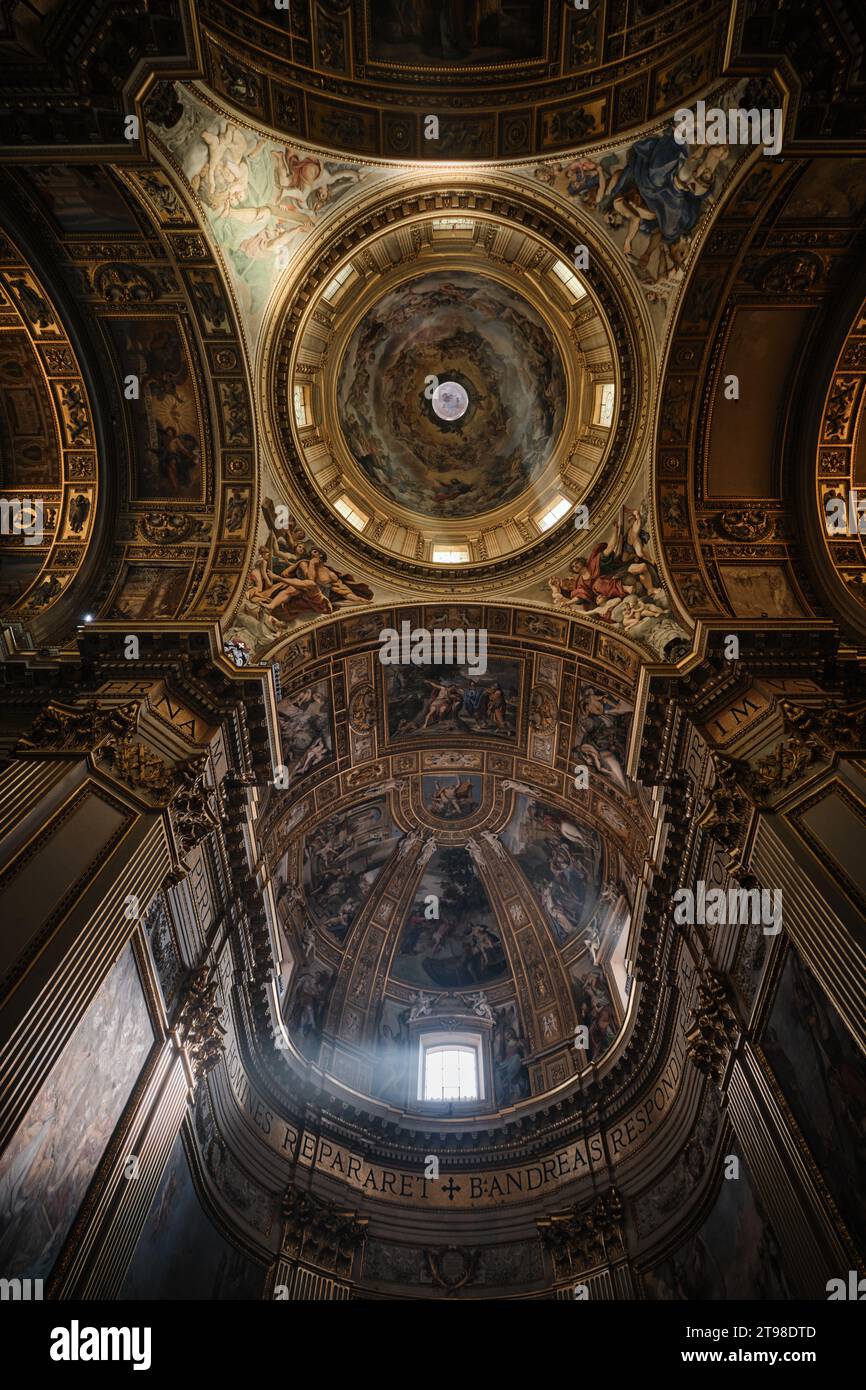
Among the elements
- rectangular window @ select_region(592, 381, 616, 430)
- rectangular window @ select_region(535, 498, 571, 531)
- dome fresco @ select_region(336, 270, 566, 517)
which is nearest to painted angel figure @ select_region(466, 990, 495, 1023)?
rectangular window @ select_region(535, 498, 571, 531)

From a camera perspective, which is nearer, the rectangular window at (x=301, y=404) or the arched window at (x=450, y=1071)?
the rectangular window at (x=301, y=404)

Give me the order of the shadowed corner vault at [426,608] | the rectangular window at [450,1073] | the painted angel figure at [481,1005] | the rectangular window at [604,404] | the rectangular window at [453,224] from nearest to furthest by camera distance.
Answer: the shadowed corner vault at [426,608], the rectangular window at [453,224], the rectangular window at [604,404], the rectangular window at [450,1073], the painted angel figure at [481,1005]

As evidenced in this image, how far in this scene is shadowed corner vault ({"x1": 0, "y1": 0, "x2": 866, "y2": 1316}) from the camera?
32.3 ft

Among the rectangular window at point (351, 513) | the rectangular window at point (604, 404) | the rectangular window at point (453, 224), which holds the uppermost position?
the rectangular window at point (453, 224)

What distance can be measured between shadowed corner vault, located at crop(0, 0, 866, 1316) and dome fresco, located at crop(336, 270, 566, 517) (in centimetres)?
9

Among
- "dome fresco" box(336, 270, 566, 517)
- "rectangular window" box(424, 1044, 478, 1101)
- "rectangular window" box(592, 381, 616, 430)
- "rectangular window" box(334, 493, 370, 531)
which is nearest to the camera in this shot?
"rectangular window" box(592, 381, 616, 430)

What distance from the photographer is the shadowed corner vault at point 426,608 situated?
32.3ft

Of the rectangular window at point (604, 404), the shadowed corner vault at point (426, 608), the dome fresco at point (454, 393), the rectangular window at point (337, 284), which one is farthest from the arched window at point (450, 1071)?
the rectangular window at point (337, 284)

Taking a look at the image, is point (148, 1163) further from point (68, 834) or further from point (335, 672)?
point (335, 672)

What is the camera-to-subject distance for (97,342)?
14109mm

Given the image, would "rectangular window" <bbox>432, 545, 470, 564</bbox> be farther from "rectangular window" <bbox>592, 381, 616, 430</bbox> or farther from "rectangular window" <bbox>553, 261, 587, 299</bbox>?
"rectangular window" <bbox>553, 261, 587, 299</bbox>

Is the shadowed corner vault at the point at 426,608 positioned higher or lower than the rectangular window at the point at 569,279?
lower

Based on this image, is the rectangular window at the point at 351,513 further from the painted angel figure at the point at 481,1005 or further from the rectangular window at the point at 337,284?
the painted angel figure at the point at 481,1005

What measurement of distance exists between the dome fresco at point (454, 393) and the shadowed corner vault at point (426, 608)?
92mm
